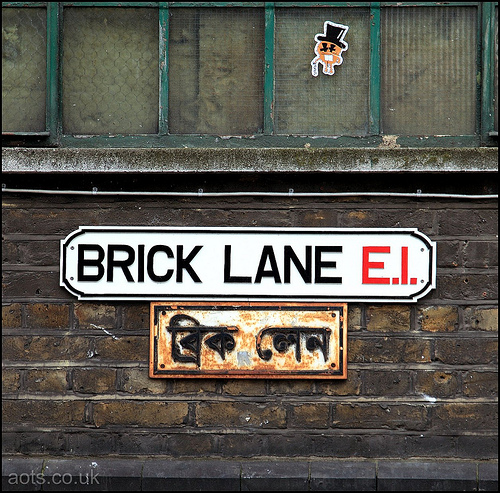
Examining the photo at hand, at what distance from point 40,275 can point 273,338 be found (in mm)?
1610

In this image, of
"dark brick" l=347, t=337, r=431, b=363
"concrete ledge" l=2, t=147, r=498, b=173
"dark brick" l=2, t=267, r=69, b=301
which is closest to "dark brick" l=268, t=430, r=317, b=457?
"dark brick" l=347, t=337, r=431, b=363

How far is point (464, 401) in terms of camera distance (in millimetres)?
4543

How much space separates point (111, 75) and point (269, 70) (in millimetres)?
1090

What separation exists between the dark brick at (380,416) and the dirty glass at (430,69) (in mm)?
1854

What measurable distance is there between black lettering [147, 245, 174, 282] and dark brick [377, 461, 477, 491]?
1.87 m

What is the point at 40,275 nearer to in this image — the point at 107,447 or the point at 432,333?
the point at 107,447

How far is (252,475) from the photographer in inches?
175

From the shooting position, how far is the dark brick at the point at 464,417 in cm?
454

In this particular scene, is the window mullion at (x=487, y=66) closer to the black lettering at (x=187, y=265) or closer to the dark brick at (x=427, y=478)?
the black lettering at (x=187, y=265)

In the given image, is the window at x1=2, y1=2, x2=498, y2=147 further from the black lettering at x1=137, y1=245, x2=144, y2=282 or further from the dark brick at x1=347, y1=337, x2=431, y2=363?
the dark brick at x1=347, y1=337, x2=431, y2=363

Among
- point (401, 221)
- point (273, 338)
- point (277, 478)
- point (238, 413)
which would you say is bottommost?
point (277, 478)

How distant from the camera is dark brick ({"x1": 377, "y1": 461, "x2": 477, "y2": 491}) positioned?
14.5 ft

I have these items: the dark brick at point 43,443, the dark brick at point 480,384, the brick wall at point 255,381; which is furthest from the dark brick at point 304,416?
the dark brick at point 43,443

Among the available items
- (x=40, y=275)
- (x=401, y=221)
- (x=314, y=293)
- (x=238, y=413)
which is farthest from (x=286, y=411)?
(x=40, y=275)
